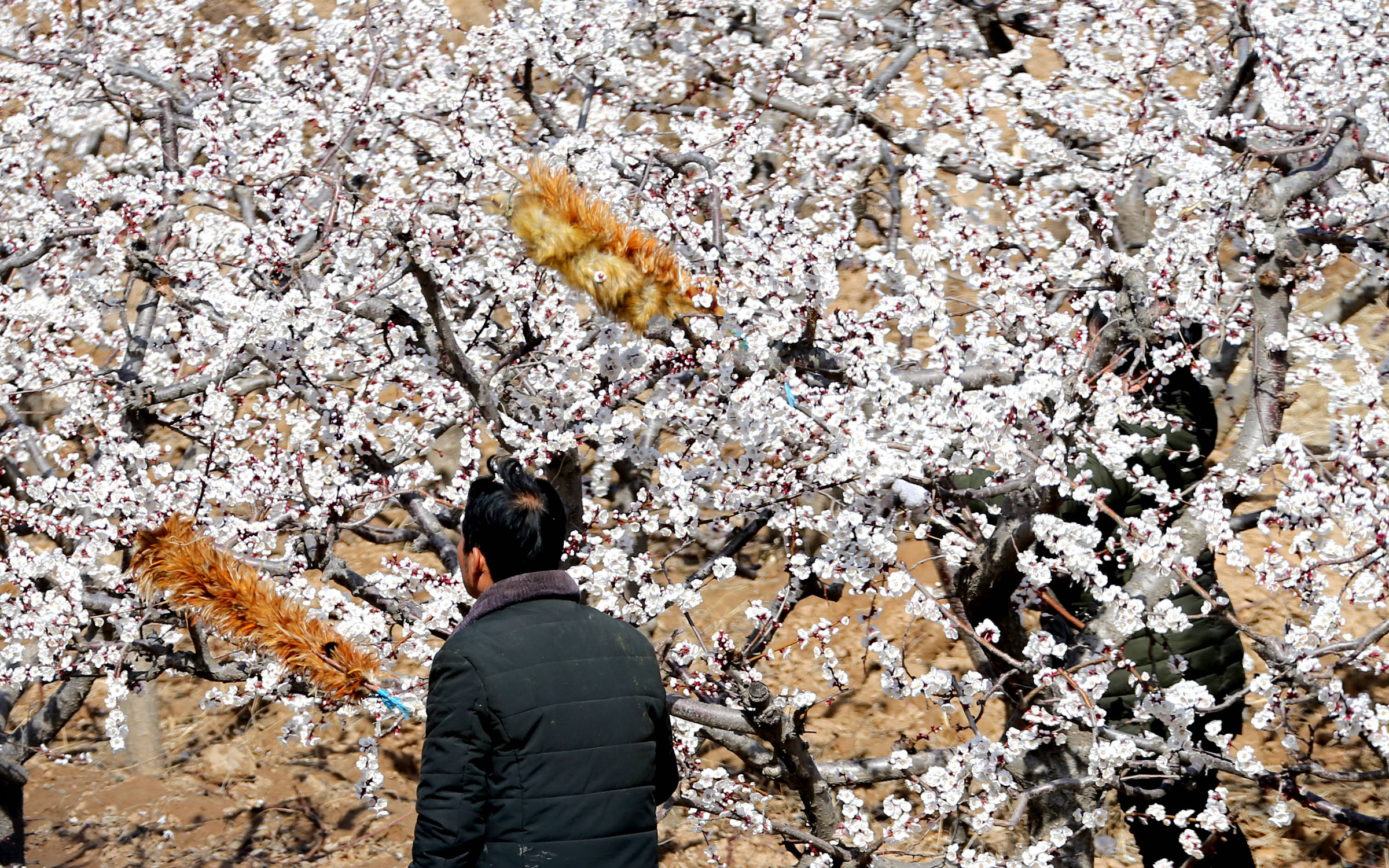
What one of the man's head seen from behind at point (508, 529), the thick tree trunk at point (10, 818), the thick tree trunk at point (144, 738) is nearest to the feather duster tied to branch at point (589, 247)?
the man's head seen from behind at point (508, 529)

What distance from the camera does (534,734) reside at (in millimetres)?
1988

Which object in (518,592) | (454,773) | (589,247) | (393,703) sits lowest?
(393,703)

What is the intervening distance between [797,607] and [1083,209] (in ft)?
13.3

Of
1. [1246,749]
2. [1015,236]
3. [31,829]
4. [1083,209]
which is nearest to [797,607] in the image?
[1015,236]

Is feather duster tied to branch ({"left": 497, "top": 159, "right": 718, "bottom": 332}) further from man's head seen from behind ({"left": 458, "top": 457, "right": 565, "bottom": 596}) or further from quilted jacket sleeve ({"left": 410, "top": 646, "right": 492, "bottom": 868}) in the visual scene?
quilted jacket sleeve ({"left": 410, "top": 646, "right": 492, "bottom": 868})

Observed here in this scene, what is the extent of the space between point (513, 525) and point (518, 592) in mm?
138

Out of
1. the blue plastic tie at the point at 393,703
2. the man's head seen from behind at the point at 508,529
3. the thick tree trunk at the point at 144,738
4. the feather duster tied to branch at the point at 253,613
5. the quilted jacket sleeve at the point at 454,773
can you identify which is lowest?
the thick tree trunk at the point at 144,738

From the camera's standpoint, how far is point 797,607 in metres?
7.45

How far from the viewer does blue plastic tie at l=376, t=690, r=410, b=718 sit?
302cm

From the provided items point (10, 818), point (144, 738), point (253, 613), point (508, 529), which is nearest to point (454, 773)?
point (508, 529)

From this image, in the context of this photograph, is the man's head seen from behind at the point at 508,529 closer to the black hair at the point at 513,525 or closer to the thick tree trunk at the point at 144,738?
the black hair at the point at 513,525

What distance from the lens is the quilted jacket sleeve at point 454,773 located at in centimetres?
194

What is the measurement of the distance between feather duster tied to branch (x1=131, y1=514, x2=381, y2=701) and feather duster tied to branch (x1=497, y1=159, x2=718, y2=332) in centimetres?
118

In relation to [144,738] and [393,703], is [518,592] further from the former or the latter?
[144,738]
